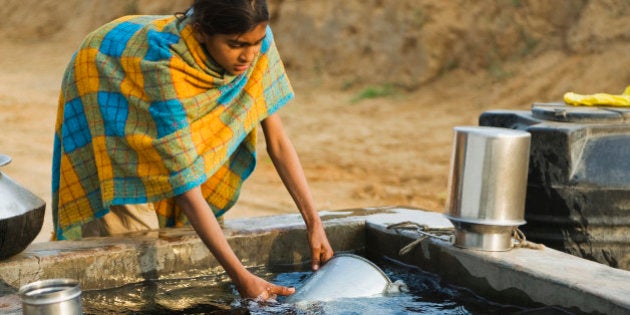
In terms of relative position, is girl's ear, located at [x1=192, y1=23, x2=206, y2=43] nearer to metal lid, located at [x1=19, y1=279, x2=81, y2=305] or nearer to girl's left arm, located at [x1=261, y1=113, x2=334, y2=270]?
girl's left arm, located at [x1=261, y1=113, x2=334, y2=270]

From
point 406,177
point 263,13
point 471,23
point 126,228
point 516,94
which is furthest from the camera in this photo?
point 471,23

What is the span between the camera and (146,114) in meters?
2.89

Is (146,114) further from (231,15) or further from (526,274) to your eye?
(526,274)

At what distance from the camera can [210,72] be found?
291 cm

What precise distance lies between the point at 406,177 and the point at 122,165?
198 inches

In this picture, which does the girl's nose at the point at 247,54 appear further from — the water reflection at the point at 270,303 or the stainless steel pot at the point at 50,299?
the stainless steel pot at the point at 50,299

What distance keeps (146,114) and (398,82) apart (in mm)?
8547

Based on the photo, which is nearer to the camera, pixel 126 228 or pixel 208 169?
pixel 208 169

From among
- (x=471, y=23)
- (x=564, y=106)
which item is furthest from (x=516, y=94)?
(x=564, y=106)

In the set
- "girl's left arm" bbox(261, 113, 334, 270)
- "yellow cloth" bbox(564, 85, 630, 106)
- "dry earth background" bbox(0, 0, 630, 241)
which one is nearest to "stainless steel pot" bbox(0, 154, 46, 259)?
"girl's left arm" bbox(261, 113, 334, 270)

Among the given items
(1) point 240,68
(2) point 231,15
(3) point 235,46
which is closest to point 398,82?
(1) point 240,68

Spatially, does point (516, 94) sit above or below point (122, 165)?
above

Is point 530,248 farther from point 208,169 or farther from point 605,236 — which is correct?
point 208,169

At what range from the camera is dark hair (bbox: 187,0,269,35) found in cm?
258
